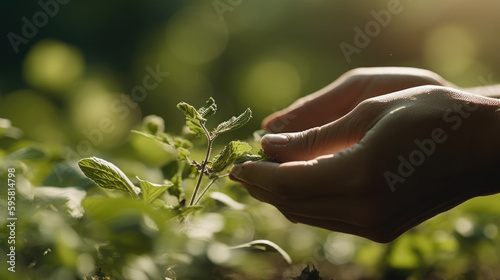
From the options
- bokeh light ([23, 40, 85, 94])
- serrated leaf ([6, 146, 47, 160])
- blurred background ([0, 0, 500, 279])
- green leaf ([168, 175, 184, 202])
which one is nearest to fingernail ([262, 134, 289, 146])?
green leaf ([168, 175, 184, 202])

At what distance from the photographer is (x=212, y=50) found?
8.89ft

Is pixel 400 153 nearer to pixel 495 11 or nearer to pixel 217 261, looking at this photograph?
pixel 217 261

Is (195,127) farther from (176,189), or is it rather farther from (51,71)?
(51,71)

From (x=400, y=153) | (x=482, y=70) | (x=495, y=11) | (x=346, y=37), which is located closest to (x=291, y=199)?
(x=400, y=153)

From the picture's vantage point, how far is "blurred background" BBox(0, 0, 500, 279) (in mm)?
2020

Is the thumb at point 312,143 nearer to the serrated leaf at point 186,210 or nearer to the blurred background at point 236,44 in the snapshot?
the serrated leaf at point 186,210

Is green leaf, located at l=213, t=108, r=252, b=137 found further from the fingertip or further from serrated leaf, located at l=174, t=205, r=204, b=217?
the fingertip

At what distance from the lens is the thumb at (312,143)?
3.46 feet

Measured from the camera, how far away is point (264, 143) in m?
1.02

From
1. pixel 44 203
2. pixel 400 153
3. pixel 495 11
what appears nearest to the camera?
pixel 44 203

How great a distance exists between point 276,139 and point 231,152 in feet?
0.52

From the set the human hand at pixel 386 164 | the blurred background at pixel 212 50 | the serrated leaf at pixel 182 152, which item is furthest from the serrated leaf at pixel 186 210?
the blurred background at pixel 212 50

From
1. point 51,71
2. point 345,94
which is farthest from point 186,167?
point 51,71

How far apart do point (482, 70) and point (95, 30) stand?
2.22m
